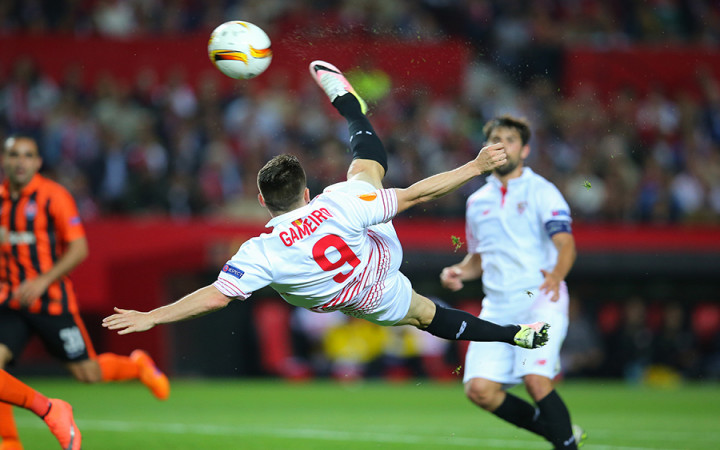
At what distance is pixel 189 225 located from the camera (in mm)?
15781

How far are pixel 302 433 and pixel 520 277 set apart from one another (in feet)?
10.1

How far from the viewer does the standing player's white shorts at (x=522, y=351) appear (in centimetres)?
745

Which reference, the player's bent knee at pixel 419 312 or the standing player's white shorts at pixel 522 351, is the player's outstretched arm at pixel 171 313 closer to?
the player's bent knee at pixel 419 312

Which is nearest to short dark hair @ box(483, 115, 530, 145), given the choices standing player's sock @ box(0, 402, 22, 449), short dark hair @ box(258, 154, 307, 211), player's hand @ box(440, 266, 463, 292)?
player's hand @ box(440, 266, 463, 292)

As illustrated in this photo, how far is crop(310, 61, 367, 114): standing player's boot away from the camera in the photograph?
7.66 m

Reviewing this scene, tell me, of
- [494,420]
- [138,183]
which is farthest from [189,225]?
[494,420]

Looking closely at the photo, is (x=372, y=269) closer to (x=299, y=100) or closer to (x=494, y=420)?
(x=494, y=420)

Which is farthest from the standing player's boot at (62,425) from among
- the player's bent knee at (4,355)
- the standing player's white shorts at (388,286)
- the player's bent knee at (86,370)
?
the standing player's white shorts at (388,286)

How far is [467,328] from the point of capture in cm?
687

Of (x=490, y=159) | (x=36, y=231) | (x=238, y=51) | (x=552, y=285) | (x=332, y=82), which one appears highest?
(x=238, y=51)

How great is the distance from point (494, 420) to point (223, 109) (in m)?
8.31

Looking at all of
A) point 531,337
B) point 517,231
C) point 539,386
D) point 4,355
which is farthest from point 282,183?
point 4,355

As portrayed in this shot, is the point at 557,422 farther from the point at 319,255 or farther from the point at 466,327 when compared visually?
the point at 319,255

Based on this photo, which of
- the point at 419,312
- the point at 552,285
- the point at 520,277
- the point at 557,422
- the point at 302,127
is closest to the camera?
the point at 419,312
